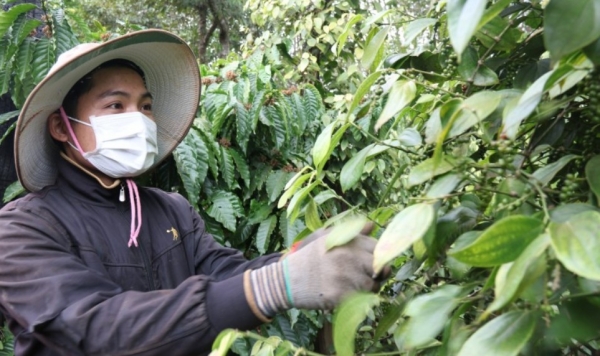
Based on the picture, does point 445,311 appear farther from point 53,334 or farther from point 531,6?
point 53,334

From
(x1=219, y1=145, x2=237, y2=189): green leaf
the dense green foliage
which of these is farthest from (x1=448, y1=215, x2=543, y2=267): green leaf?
(x1=219, y1=145, x2=237, y2=189): green leaf

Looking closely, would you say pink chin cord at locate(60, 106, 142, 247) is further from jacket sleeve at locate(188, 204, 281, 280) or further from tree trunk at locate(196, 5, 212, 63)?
tree trunk at locate(196, 5, 212, 63)

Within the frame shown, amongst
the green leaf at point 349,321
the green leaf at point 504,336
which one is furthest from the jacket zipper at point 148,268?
the green leaf at point 504,336

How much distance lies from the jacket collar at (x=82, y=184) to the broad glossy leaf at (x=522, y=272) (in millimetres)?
1066

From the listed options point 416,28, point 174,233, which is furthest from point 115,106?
point 416,28

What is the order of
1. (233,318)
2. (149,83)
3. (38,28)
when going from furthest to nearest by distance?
(38,28) → (149,83) → (233,318)

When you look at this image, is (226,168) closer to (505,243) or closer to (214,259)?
(214,259)

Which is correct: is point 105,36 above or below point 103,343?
above

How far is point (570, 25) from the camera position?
1.62ft

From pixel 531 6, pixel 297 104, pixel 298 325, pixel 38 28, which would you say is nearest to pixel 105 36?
pixel 38 28

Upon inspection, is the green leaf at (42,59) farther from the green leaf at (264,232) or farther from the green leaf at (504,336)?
the green leaf at (504,336)

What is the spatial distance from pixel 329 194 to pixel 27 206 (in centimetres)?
63

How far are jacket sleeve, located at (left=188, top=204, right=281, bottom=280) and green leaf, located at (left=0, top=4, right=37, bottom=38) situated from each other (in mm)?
916

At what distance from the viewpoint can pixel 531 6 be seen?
79 cm
